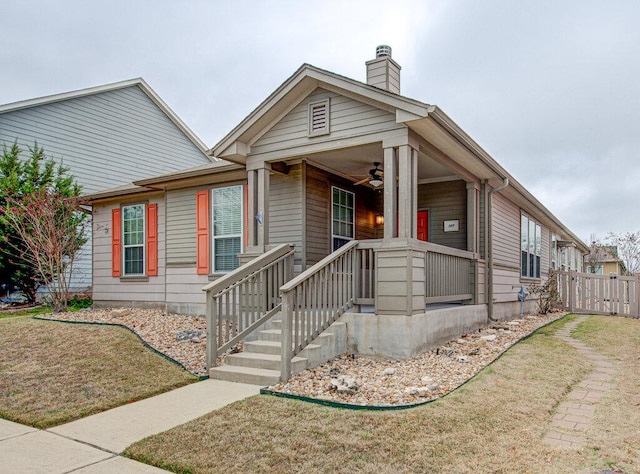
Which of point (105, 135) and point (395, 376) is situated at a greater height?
point (105, 135)

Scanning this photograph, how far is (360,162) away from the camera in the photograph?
8.34m

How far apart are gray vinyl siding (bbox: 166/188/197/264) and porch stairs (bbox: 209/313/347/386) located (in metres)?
4.15

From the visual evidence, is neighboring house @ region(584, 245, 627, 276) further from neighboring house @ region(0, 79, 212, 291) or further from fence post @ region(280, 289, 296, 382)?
fence post @ region(280, 289, 296, 382)

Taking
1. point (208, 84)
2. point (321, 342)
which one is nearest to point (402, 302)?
point (321, 342)

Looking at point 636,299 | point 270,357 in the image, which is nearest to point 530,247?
point 636,299

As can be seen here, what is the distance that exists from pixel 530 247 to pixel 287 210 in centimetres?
828

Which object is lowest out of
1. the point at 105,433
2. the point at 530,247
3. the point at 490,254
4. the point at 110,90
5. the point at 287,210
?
the point at 105,433

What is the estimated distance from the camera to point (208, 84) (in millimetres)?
23375

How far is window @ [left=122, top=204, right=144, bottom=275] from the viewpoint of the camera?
1108 cm

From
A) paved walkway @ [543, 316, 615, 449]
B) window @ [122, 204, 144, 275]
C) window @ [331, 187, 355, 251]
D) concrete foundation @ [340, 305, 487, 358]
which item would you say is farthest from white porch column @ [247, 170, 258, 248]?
paved walkway @ [543, 316, 615, 449]

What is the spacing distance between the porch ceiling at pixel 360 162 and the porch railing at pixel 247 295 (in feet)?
5.35

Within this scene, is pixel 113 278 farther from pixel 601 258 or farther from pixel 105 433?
pixel 601 258

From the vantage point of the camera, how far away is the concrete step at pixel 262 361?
5547mm

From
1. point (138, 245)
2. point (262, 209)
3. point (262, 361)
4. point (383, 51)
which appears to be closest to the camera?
point (262, 361)
